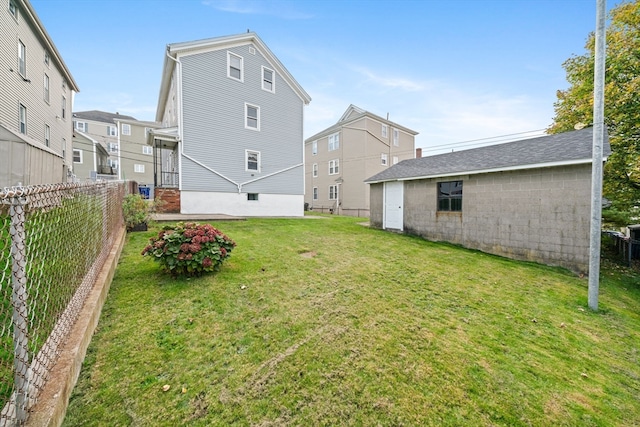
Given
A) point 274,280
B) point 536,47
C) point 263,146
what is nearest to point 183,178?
point 263,146

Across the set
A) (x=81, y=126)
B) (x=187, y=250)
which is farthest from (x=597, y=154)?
(x=81, y=126)

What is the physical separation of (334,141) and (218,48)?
1339cm

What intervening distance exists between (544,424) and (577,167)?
801cm

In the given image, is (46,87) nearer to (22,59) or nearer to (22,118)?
(22,59)

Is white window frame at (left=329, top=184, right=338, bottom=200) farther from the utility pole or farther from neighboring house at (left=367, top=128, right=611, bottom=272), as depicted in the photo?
the utility pole

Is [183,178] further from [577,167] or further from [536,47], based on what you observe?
[536,47]

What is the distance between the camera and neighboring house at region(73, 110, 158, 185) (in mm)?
31128

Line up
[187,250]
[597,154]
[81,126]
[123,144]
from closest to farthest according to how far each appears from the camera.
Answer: [187,250]
[597,154]
[123,144]
[81,126]

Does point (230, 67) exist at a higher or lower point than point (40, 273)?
higher

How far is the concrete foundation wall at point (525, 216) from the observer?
7.30 meters

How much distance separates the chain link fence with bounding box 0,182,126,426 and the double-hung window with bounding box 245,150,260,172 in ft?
34.9

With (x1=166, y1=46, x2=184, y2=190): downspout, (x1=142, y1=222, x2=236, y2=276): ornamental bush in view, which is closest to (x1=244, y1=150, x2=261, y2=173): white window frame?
(x1=166, y1=46, x2=184, y2=190): downspout

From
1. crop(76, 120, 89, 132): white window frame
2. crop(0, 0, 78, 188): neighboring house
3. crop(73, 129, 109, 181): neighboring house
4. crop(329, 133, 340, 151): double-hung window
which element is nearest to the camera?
crop(0, 0, 78, 188): neighboring house

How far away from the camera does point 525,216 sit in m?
8.27
